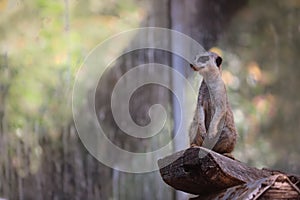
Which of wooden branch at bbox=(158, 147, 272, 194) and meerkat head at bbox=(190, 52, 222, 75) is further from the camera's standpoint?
meerkat head at bbox=(190, 52, 222, 75)

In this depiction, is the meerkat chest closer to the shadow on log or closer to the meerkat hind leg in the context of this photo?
the meerkat hind leg

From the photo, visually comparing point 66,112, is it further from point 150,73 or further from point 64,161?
point 150,73

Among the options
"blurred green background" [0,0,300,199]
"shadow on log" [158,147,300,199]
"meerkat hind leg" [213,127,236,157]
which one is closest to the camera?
"shadow on log" [158,147,300,199]

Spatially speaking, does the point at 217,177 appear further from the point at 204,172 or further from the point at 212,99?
the point at 212,99

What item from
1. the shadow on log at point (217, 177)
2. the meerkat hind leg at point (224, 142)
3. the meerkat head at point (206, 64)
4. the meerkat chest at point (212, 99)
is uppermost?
the meerkat head at point (206, 64)

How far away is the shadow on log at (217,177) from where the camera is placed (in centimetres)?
106

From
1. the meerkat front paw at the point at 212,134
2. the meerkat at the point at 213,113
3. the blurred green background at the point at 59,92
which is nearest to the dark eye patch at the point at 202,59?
the meerkat at the point at 213,113

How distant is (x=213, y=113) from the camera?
1249 millimetres

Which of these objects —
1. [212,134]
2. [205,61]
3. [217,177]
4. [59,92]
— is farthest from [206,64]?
[59,92]

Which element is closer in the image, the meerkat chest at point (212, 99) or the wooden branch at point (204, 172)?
the wooden branch at point (204, 172)

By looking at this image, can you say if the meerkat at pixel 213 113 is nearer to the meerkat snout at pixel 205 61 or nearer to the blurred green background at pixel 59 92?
the meerkat snout at pixel 205 61

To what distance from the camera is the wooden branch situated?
3.51 ft

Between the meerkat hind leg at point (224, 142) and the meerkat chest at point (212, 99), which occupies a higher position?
the meerkat chest at point (212, 99)

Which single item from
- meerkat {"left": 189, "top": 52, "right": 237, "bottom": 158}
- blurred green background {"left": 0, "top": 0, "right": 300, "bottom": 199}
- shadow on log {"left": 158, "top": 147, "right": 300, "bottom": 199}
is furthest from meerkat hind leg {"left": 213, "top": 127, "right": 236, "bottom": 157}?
blurred green background {"left": 0, "top": 0, "right": 300, "bottom": 199}
